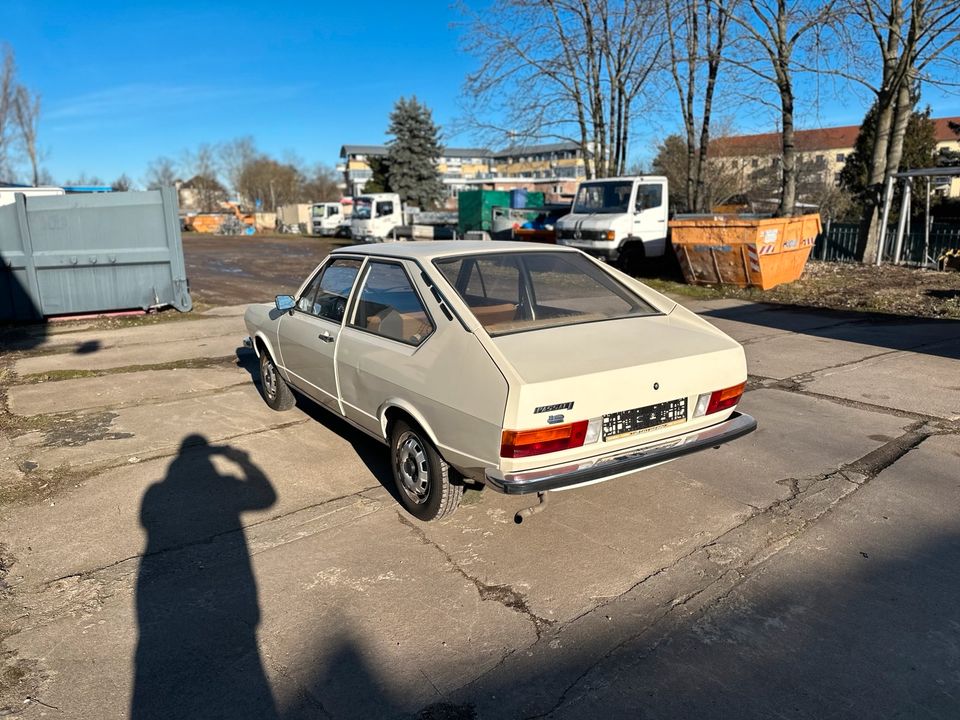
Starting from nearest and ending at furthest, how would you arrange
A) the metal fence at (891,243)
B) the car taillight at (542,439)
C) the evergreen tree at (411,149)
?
1. the car taillight at (542,439)
2. the metal fence at (891,243)
3. the evergreen tree at (411,149)

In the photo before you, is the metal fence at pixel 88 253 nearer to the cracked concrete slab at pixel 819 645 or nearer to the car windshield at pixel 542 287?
the car windshield at pixel 542 287

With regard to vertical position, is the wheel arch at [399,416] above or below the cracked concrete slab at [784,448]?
above

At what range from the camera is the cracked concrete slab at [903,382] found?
6137mm

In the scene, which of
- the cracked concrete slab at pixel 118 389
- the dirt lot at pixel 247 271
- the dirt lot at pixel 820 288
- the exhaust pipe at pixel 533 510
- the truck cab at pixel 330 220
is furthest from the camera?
the truck cab at pixel 330 220

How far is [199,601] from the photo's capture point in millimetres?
3256

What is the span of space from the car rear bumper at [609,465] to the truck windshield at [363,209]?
89.3 ft

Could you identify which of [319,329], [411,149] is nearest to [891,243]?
[319,329]

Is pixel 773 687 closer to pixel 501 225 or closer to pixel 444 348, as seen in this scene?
pixel 444 348

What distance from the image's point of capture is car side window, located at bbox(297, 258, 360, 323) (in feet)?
15.4

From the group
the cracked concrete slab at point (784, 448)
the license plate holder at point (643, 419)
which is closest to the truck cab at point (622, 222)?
the cracked concrete slab at point (784, 448)

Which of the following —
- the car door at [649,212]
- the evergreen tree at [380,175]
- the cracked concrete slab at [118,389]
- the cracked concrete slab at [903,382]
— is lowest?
the cracked concrete slab at [903,382]

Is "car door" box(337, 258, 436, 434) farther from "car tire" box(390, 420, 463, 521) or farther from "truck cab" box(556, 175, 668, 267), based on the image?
"truck cab" box(556, 175, 668, 267)

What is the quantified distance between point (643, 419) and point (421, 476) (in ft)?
4.35

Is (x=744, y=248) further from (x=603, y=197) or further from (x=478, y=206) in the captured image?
(x=478, y=206)
